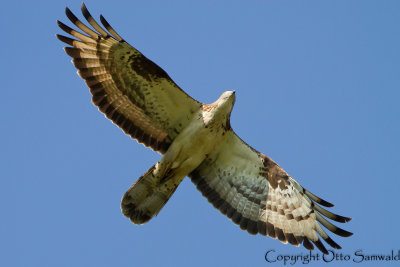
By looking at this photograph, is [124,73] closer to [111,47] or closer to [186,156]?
[111,47]

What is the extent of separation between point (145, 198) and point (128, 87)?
1859 mm

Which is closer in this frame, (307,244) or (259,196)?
(307,244)

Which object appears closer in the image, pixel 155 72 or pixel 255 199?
pixel 155 72

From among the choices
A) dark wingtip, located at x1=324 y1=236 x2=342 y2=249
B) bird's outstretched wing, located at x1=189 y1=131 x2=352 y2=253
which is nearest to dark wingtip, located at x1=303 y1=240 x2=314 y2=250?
bird's outstretched wing, located at x1=189 y1=131 x2=352 y2=253

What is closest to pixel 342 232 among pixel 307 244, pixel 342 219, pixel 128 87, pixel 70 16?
pixel 342 219

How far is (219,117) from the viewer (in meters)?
11.5

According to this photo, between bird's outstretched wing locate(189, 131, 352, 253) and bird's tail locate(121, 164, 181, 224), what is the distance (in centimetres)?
90

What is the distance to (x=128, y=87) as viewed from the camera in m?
11.8

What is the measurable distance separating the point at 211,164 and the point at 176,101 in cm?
136

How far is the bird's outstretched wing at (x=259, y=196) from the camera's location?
39.4 feet

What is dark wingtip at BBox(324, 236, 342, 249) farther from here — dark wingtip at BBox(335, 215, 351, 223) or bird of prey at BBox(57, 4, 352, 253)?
dark wingtip at BBox(335, 215, 351, 223)

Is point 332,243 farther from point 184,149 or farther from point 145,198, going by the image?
point 145,198

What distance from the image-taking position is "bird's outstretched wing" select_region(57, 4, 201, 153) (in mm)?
11523

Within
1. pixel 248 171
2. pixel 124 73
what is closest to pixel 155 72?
pixel 124 73
